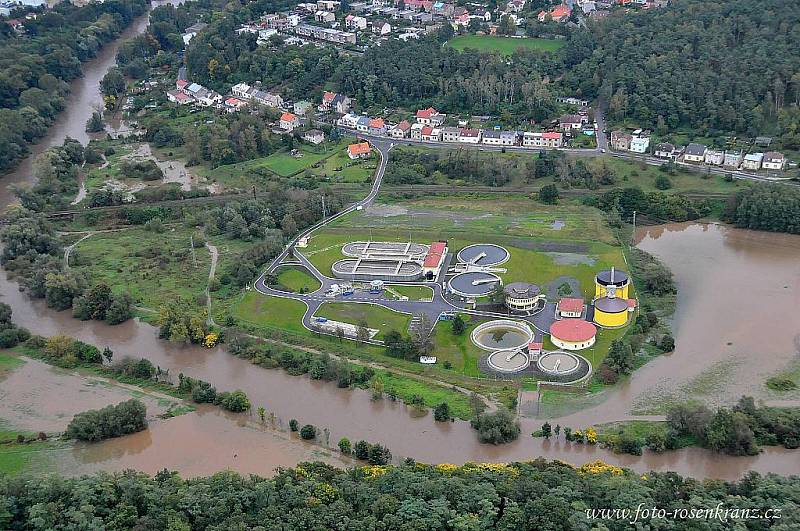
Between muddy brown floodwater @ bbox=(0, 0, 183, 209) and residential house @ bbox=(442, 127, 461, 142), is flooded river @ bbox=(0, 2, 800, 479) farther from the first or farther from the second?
residential house @ bbox=(442, 127, 461, 142)

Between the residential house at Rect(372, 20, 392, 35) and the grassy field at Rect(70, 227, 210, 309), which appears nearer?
the grassy field at Rect(70, 227, 210, 309)

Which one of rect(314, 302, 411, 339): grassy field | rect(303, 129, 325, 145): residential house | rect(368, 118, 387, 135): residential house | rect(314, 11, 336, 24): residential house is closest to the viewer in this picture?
rect(314, 302, 411, 339): grassy field

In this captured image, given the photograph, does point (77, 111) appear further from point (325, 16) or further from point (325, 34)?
point (325, 16)

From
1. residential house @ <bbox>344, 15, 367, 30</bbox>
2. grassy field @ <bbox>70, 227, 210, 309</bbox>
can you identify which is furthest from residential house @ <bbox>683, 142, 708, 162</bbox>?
residential house @ <bbox>344, 15, 367, 30</bbox>

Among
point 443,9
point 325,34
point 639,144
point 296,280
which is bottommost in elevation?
point 296,280

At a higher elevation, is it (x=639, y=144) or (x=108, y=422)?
(x=639, y=144)

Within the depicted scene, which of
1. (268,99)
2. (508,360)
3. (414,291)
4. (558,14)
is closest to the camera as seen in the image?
(508,360)

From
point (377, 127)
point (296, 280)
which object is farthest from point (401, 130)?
point (296, 280)
